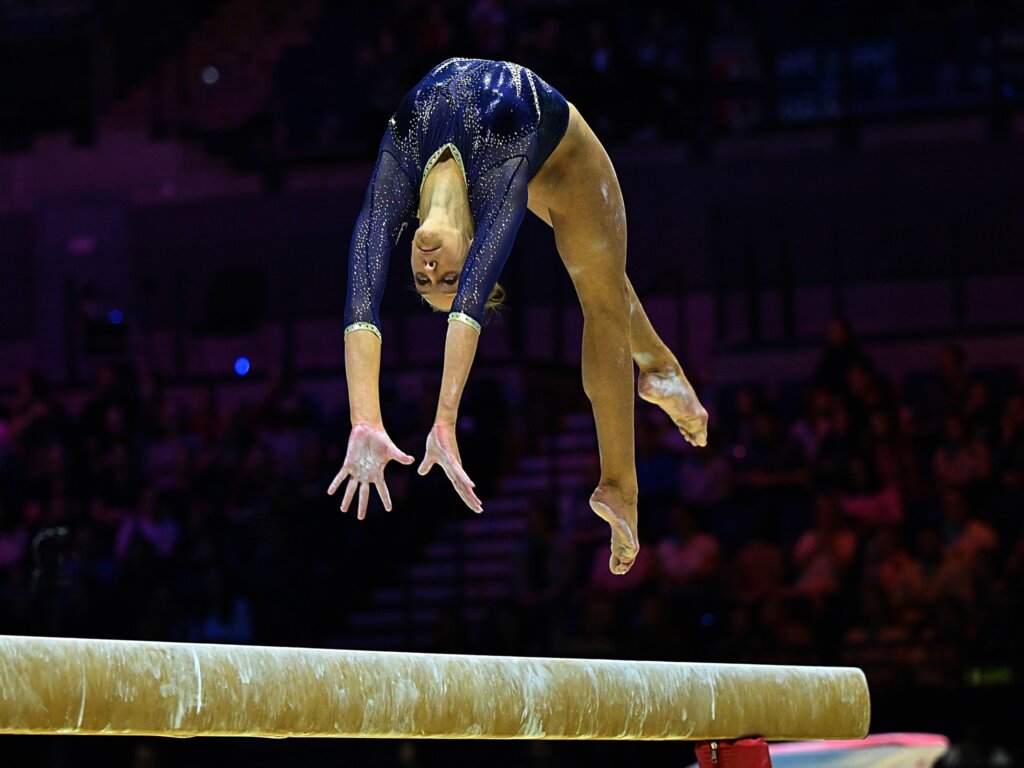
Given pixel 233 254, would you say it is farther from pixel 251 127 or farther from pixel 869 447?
pixel 869 447

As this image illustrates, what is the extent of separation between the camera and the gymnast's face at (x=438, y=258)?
4.56 m

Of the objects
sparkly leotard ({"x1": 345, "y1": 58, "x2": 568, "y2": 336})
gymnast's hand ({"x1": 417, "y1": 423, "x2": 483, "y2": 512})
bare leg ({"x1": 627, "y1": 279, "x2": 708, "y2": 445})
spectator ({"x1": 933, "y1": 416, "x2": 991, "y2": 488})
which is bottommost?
spectator ({"x1": 933, "y1": 416, "x2": 991, "y2": 488})

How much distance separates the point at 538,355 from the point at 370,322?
9.11 m

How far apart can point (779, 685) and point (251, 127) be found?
10.3 meters

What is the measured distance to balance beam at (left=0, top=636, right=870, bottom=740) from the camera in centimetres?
361

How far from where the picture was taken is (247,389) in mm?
13203

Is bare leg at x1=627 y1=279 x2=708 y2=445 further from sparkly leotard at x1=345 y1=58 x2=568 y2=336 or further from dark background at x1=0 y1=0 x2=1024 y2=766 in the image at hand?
dark background at x1=0 y1=0 x2=1024 y2=766

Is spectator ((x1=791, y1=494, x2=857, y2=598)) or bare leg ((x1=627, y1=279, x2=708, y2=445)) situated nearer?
bare leg ((x1=627, y1=279, x2=708, y2=445))

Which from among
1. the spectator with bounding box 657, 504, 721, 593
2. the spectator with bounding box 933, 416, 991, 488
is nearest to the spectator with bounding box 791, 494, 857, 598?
the spectator with bounding box 657, 504, 721, 593

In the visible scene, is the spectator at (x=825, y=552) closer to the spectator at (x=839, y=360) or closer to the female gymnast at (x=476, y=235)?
the spectator at (x=839, y=360)

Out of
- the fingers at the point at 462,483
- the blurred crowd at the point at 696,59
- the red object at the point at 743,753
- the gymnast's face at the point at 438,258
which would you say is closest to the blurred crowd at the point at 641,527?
the blurred crowd at the point at 696,59

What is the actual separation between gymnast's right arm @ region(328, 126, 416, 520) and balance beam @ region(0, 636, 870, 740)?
455mm

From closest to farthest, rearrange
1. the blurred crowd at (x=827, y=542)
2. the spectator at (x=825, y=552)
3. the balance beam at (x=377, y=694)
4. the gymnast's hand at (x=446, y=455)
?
the balance beam at (x=377, y=694) < the gymnast's hand at (x=446, y=455) < the blurred crowd at (x=827, y=542) < the spectator at (x=825, y=552)

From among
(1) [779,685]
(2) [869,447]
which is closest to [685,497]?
(2) [869,447]
